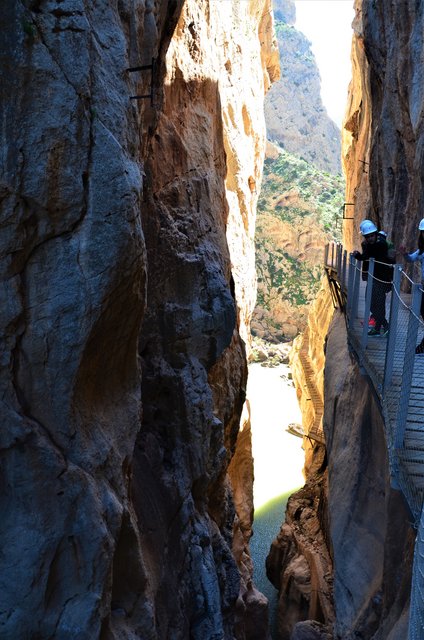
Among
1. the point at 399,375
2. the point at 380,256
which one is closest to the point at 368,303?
the point at 380,256

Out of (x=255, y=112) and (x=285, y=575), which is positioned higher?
(x=255, y=112)

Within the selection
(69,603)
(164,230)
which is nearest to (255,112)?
(164,230)

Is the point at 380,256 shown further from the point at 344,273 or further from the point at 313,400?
the point at 313,400

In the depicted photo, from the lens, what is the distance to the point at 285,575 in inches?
621

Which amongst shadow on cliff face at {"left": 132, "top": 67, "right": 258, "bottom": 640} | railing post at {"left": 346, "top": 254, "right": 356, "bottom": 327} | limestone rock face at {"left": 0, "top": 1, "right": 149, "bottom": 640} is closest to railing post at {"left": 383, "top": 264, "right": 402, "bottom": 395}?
limestone rock face at {"left": 0, "top": 1, "right": 149, "bottom": 640}

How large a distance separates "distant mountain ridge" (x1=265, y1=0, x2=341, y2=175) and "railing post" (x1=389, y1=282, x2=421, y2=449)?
66751mm

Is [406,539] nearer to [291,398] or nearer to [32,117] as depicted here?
[32,117]

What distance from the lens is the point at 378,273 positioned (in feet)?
28.5

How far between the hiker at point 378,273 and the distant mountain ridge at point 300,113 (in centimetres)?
6313

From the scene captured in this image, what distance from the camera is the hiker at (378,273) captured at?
8.39m

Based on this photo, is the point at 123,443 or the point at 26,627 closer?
the point at 26,627

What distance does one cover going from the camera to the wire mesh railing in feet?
15.8

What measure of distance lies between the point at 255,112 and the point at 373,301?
41.0 feet

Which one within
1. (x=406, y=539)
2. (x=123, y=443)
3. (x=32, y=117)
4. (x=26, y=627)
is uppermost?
(x=32, y=117)
